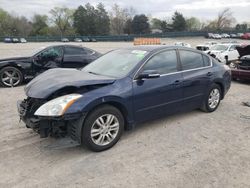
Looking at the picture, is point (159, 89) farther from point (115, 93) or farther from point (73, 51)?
point (73, 51)

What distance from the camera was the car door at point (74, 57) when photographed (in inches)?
365

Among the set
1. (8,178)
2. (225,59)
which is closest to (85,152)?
(8,178)

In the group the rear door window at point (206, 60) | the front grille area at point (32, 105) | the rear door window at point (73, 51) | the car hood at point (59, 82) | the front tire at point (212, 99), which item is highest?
the rear door window at point (73, 51)

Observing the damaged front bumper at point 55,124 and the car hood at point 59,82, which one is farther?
the car hood at point 59,82

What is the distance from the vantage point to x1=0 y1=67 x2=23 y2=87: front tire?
27.8 ft

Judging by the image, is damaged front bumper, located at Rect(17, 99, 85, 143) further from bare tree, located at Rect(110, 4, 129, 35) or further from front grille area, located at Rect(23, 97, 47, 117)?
bare tree, located at Rect(110, 4, 129, 35)

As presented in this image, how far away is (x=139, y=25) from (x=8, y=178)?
82.3 meters

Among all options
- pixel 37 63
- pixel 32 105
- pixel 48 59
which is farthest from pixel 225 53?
pixel 32 105

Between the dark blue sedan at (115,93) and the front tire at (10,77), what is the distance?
4.44 metres

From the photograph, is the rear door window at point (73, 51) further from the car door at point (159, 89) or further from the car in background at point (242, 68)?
the car in background at point (242, 68)

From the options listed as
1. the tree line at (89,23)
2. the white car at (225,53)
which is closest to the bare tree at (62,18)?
the tree line at (89,23)

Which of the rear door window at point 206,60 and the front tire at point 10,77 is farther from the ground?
the rear door window at point 206,60

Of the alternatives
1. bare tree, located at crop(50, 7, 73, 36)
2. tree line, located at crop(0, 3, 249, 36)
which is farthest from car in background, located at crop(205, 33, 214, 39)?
bare tree, located at crop(50, 7, 73, 36)

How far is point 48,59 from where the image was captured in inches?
353
